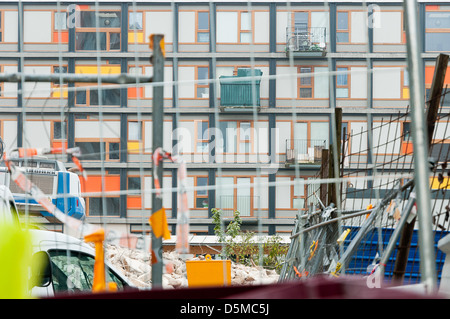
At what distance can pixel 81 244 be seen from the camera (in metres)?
2.85

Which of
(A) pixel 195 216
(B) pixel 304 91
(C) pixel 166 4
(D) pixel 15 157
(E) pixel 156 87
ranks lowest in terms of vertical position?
(A) pixel 195 216

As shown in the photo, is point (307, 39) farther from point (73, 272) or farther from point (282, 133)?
point (73, 272)

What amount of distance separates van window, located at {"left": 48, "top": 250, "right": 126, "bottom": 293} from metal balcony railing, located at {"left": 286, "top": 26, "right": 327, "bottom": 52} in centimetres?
1123

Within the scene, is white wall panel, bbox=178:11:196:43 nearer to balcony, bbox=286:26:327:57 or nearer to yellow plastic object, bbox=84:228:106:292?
balcony, bbox=286:26:327:57

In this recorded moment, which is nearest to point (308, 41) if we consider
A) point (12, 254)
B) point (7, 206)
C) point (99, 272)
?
point (7, 206)

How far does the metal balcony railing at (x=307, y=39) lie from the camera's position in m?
14.1

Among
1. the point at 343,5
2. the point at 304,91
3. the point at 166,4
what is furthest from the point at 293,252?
the point at 343,5

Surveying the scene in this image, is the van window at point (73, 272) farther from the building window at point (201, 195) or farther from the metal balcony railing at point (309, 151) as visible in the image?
the building window at point (201, 195)

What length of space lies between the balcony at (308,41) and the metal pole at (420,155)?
12109 mm

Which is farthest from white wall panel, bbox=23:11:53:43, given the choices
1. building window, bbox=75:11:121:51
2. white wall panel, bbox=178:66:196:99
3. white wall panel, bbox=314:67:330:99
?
white wall panel, bbox=314:67:330:99

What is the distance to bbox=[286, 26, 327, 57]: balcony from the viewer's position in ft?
46.0

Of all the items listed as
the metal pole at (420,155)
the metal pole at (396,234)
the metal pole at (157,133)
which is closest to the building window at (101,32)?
the metal pole at (396,234)

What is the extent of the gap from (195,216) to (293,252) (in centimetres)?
1202
